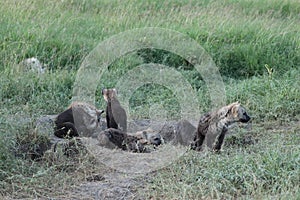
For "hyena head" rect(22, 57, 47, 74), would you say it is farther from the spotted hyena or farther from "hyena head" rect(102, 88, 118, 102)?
"hyena head" rect(102, 88, 118, 102)

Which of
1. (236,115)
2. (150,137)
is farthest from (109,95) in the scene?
(236,115)

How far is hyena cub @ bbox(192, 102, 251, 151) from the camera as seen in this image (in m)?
6.38

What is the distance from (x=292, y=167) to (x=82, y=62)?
460cm

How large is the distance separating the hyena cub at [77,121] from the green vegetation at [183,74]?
15.1 inches

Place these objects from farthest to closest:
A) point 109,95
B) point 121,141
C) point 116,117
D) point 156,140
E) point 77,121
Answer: point 109,95 → point 116,117 → point 77,121 → point 156,140 → point 121,141

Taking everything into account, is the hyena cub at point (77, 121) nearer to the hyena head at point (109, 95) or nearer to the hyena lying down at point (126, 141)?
the hyena head at point (109, 95)

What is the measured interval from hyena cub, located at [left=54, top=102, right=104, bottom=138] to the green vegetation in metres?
0.38

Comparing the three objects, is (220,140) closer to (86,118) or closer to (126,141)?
(126,141)

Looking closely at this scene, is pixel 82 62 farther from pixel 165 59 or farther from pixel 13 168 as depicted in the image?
pixel 13 168

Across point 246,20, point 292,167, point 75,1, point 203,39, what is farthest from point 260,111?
point 75,1

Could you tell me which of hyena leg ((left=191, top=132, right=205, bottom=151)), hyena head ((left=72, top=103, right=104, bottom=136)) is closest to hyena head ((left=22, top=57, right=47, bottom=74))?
hyena head ((left=72, top=103, right=104, bottom=136))

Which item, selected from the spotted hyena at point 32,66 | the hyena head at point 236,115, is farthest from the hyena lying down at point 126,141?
the spotted hyena at point 32,66

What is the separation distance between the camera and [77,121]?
6766 millimetres

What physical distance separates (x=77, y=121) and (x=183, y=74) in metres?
2.52
